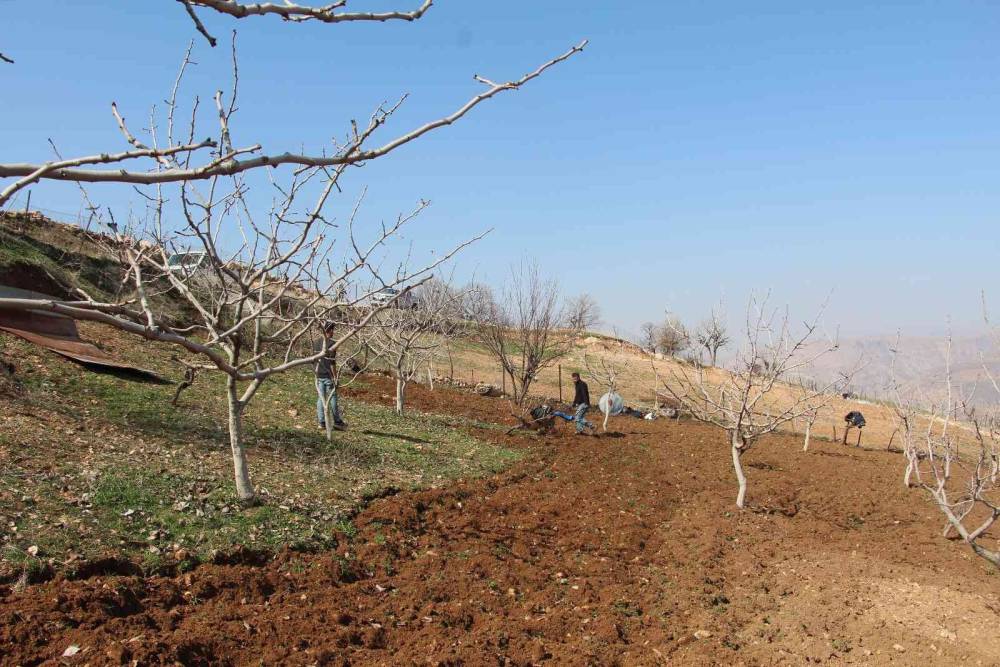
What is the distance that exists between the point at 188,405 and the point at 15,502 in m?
5.11

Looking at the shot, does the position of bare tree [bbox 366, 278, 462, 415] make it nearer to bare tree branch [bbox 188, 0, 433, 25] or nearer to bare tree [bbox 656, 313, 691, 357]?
bare tree branch [bbox 188, 0, 433, 25]

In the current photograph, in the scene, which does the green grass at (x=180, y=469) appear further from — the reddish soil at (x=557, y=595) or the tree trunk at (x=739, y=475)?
the tree trunk at (x=739, y=475)

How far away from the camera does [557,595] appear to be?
597 cm

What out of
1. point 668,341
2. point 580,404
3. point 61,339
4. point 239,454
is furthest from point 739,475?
point 668,341

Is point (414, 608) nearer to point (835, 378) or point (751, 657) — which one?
point (751, 657)

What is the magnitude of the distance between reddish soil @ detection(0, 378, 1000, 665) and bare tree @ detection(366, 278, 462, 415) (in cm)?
548

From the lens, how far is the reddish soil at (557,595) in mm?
4309

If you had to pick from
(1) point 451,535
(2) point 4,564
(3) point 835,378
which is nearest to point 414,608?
(1) point 451,535

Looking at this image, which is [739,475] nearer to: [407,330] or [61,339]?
[407,330]

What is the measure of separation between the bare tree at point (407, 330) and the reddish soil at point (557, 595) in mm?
5482

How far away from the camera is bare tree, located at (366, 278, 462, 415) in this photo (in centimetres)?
1442

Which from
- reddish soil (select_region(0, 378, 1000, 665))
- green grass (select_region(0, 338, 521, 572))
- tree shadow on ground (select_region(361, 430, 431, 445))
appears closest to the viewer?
reddish soil (select_region(0, 378, 1000, 665))

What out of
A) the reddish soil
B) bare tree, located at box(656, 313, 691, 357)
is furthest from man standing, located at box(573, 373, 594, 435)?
bare tree, located at box(656, 313, 691, 357)

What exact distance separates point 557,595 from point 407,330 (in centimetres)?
1249
